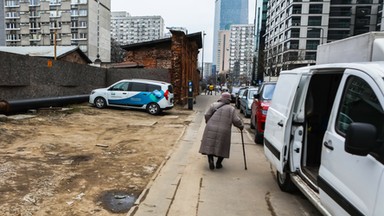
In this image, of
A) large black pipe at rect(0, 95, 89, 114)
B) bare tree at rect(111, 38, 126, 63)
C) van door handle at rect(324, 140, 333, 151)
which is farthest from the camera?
bare tree at rect(111, 38, 126, 63)

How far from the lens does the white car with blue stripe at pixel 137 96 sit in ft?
51.4

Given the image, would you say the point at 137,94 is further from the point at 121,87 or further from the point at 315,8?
the point at 315,8

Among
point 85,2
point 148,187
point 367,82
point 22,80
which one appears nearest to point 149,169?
point 148,187

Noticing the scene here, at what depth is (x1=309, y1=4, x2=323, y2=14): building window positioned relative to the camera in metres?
79.9

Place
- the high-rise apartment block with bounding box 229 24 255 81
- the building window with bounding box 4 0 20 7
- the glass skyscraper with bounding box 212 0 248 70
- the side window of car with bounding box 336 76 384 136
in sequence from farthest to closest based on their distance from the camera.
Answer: the glass skyscraper with bounding box 212 0 248 70 → the high-rise apartment block with bounding box 229 24 255 81 → the building window with bounding box 4 0 20 7 → the side window of car with bounding box 336 76 384 136

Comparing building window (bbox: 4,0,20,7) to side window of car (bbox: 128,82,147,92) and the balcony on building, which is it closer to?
the balcony on building

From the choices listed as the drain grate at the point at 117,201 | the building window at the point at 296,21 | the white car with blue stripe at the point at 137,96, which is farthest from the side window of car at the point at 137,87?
the building window at the point at 296,21

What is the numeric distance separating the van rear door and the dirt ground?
2209mm

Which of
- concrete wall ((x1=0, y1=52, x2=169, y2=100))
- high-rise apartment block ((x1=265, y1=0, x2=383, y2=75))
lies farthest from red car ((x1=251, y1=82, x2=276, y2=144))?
high-rise apartment block ((x1=265, y1=0, x2=383, y2=75))

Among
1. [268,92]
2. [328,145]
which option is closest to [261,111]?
[268,92]

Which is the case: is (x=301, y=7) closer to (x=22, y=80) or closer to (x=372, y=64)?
(x=22, y=80)

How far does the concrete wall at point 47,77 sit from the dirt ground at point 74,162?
149 centimetres

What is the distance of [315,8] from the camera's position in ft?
263

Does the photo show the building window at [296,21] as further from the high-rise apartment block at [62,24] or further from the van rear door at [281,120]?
the van rear door at [281,120]
